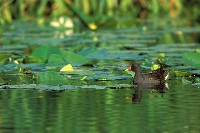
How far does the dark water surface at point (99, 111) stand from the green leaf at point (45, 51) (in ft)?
7.62

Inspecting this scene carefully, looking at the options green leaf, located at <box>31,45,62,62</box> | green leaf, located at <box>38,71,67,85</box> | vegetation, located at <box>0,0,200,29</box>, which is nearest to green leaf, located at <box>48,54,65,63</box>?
green leaf, located at <box>31,45,62,62</box>

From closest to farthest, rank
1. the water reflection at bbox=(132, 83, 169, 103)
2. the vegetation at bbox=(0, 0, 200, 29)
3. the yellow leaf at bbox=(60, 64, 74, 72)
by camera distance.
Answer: the water reflection at bbox=(132, 83, 169, 103) → the yellow leaf at bbox=(60, 64, 74, 72) → the vegetation at bbox=(0, 0, 200, 29)

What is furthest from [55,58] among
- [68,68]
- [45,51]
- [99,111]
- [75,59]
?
[99,111]

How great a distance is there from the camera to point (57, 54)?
29.4 ft

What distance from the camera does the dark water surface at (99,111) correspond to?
5.02 metres

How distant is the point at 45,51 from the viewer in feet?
30.5

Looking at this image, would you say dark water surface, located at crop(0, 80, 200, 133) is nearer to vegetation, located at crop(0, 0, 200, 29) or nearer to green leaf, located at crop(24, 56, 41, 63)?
green leaf, located at crop(24, 56, 41, 63)

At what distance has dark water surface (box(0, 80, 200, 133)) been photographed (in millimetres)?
5016

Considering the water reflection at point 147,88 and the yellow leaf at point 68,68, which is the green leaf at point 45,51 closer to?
the yellow leaf at point 68,68

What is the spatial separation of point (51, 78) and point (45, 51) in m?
2.03

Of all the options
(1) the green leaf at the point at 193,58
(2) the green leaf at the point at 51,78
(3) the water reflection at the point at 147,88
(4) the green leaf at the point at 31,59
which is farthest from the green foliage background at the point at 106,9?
(3) the water reflection at the point at 147,88

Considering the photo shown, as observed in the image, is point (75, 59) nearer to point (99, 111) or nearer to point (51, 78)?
point (51, 78)

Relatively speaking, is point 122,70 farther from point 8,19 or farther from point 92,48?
point 8,19

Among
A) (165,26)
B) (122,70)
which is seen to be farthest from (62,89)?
(165,26)
